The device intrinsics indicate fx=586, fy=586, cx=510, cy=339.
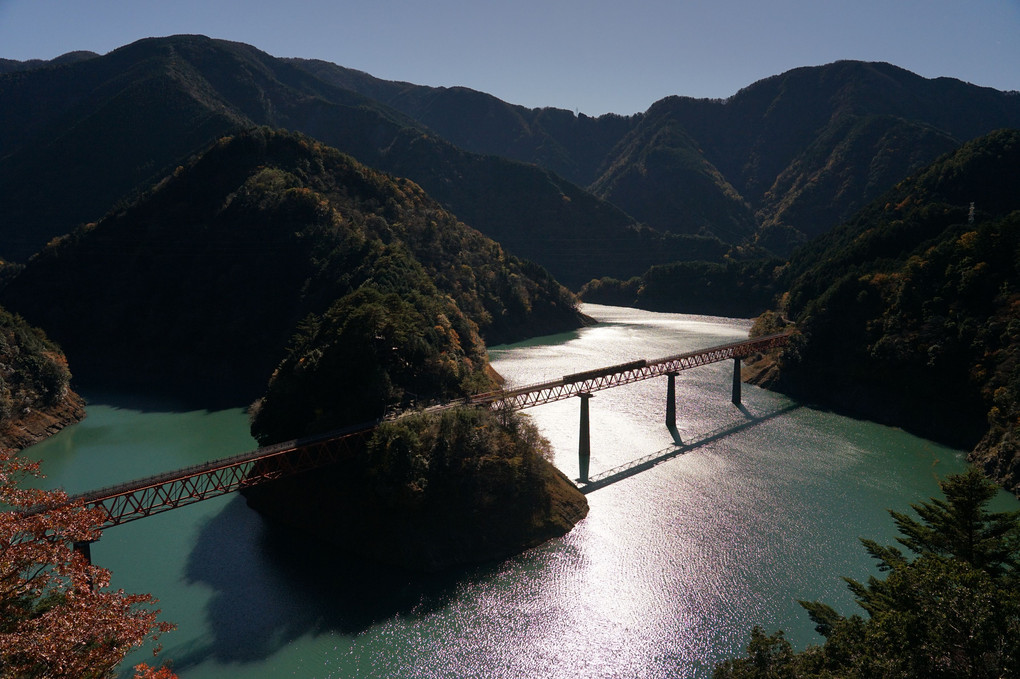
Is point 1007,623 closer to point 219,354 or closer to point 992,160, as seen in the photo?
point 219,354

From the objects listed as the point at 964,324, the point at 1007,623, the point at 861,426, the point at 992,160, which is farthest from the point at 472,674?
the point at 992,160

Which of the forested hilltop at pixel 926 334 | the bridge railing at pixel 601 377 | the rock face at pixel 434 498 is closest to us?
the rock face at pixel 434 498

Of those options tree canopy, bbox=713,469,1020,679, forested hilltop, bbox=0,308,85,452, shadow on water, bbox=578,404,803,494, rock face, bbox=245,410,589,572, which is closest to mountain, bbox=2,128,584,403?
forested hilltop, bbox=0,308,85,452

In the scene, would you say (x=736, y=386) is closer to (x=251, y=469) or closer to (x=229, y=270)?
(x=251, y=469)

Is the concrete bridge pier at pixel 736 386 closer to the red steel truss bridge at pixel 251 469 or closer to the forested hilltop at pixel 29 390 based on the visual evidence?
the red steel truss bridge at pixel 251 469

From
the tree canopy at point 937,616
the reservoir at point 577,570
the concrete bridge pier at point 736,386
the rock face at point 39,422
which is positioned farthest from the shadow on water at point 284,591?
the concrete bridge pier at point 736,386

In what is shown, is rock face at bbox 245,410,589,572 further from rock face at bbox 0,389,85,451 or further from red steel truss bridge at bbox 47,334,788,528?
rock face at bbox 0,389,85,451
